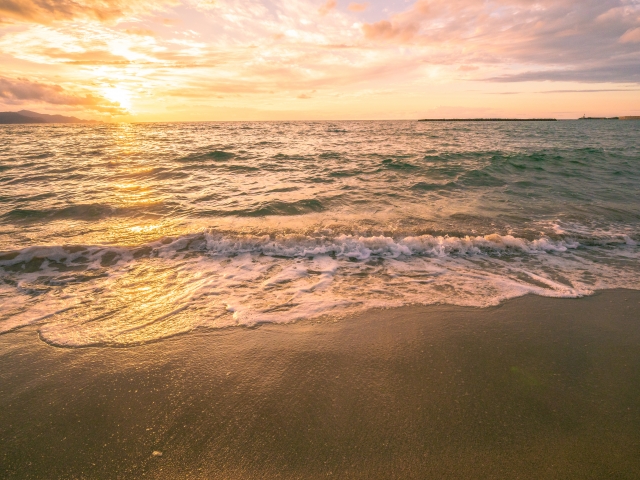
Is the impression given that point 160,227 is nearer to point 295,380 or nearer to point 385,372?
point 295,380

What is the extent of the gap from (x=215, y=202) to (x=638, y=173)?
18428 millimetres

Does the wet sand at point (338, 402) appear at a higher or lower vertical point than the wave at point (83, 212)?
lower

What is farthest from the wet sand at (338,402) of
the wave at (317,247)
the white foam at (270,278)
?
the wave at (317,247)

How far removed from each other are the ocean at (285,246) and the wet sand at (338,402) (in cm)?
56

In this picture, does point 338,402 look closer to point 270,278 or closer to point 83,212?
point 270,278

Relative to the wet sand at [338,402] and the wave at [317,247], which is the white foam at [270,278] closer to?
the wave at [317,247]

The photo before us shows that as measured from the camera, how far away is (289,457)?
2.37 m

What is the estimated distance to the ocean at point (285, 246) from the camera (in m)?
4.53

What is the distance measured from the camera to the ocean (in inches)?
178

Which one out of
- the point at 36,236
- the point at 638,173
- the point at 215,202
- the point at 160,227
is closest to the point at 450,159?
the point at 638,173

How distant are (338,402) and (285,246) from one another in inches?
170

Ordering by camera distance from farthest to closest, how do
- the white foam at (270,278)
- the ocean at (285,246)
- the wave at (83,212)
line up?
the wave at (83,212), the ocean at (285,246), the white foam at (270,278)

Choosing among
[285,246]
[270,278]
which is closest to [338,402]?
[270,278]

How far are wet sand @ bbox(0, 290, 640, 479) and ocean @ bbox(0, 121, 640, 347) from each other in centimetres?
56
